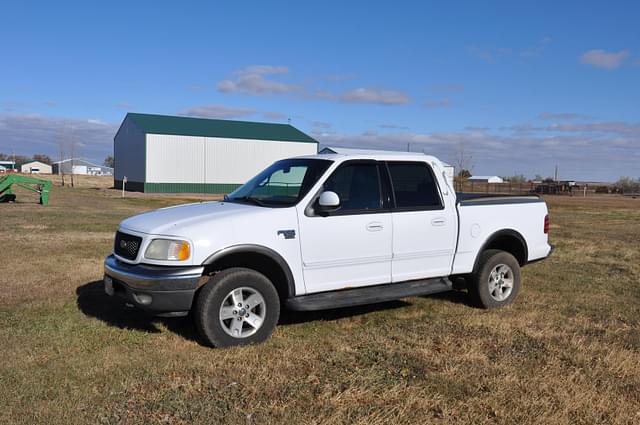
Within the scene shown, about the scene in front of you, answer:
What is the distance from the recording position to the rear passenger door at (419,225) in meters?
6.16

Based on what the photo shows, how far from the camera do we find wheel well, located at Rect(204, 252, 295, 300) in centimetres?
535

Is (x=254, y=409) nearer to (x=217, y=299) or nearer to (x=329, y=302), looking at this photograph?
(x=217, y=299)

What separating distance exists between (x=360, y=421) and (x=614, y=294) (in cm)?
598

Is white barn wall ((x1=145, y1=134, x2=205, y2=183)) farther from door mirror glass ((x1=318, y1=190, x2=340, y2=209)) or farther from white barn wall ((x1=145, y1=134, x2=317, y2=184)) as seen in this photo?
door mirror glass ((x1=318, y1=190, x2=340, y2=209))

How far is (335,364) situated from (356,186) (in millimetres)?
1992

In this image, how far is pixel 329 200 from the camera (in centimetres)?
546

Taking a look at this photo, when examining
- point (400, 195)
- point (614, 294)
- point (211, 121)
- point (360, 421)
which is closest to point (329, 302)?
point (400, 195)

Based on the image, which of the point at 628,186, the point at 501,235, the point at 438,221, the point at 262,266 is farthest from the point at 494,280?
the point at 628,186

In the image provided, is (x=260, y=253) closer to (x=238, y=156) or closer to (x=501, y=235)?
(x=501, y=235)

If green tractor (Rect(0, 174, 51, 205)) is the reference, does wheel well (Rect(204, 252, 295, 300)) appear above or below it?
below

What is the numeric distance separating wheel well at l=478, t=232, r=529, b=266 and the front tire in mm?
3259

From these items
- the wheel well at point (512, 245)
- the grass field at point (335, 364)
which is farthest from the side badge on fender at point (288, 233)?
the wheel well at point (512, 245)

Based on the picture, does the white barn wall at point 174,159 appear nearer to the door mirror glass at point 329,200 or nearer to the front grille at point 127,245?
the front grille at point 127,245

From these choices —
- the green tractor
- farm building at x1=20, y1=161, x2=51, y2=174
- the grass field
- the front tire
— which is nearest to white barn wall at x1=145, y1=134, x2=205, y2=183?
the green tractor
